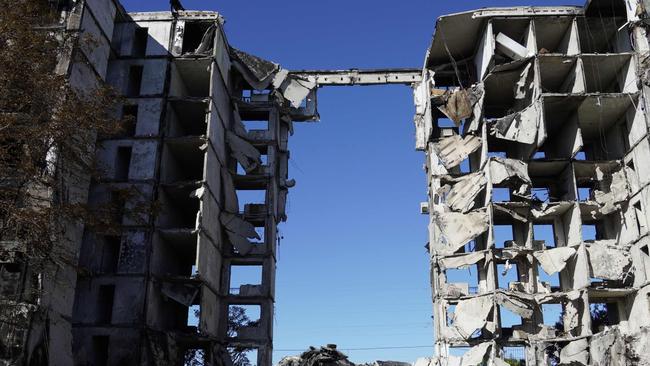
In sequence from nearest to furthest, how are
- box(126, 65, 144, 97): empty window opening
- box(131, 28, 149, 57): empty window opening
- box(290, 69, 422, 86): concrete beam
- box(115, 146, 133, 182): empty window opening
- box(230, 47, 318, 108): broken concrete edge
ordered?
box(115, 146, 133, 182): empty window opening, box(126, 65, 144, 97): empty window opening, box(131, 28, 149, 57): empty window opening, box(230, 47, 318, 108): broken concrete edge, box(290, 69, 422, 86): concrete beam

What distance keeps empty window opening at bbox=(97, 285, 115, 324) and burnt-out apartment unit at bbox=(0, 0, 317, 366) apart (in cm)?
8

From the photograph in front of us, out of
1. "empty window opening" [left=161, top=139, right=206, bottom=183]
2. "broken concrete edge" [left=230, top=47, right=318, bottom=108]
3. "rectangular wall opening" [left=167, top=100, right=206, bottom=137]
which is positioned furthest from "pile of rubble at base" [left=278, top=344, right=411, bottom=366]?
"broken concrete edge" [left=230, top=47, right=318, bottom=108]

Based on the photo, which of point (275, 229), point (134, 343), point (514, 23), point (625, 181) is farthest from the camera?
point (275, 229)

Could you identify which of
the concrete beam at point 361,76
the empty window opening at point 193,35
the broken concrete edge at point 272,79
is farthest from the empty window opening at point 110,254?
the concrete beam at point 361,76

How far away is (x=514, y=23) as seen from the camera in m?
40.3

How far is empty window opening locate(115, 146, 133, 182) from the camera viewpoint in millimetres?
37062

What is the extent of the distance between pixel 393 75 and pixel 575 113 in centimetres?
1298

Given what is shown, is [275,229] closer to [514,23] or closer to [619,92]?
[514,23]

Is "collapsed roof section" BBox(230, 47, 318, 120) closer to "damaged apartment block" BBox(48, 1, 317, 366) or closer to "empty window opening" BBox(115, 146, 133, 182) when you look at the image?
"damaged apartment block" BBox(48, 1, 317, 366)

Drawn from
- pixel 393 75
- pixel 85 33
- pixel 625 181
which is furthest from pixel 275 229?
pixel 625 181

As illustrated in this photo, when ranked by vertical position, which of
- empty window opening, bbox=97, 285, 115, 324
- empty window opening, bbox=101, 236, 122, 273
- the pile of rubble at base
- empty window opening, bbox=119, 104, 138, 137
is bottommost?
the pile of rubble at base

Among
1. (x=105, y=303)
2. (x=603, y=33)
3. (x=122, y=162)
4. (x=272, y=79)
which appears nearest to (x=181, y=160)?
(x=122, y=162)

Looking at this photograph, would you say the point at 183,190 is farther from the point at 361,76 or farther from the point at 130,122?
the point at 361,76

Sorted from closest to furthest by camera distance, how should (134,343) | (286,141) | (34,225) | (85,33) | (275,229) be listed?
1. (34,225)
2. (85,33)
3. (134,343)
4. (275,229)
5. (286,141)
